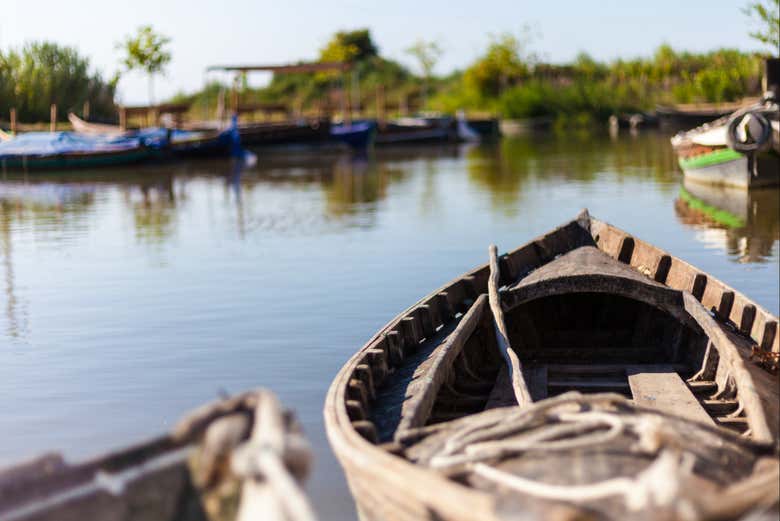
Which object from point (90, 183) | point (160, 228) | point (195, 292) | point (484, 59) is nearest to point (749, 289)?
point (195, 292)

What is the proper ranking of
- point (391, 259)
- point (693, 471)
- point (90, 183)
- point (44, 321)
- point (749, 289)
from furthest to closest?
point (90, 183), point (391, 259), point (749, 289), point (44, 321), point (693, 471)

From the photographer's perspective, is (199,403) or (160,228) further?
(160,228)

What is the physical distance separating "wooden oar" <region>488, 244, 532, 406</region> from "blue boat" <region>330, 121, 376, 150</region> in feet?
102

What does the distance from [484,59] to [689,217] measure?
46.6 metres

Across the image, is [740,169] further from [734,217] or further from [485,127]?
[485,127]

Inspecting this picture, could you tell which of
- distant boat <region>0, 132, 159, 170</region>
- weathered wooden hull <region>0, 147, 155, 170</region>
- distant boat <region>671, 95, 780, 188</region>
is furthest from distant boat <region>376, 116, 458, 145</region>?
distant boat <region>671, 95, 780, 188</region>

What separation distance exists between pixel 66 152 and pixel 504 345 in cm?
2748

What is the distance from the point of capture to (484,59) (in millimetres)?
63062

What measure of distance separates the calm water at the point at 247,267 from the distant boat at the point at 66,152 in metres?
2.87

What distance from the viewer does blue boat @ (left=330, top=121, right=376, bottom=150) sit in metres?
38.8

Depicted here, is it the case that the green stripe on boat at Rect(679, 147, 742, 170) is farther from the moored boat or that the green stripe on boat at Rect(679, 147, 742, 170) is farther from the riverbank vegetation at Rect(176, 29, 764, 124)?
the riverbank vegetation at Rect(176, 29, 764, 124)

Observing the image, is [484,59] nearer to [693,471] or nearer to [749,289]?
[749,289]

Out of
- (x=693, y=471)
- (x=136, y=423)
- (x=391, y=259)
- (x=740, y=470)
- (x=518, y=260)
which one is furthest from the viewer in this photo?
(x=391, y=259)

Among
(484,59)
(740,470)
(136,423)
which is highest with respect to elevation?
(484,59)
